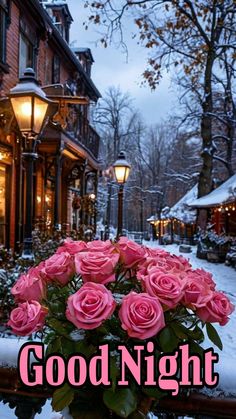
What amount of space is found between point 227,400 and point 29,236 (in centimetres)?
460

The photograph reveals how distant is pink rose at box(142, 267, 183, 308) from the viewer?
4.07 ft

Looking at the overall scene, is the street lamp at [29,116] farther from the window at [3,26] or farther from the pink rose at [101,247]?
the window at [3,26]

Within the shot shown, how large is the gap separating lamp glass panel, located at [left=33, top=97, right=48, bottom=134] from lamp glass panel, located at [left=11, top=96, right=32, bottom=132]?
0.24 feet

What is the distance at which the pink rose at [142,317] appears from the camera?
3.85 feet

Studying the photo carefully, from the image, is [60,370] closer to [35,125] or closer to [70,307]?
[70,307]

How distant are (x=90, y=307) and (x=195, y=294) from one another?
0.33 meters

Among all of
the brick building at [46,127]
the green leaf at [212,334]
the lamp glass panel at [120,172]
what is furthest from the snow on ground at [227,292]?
the brick building at [46,127]

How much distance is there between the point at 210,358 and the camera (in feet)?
4.35

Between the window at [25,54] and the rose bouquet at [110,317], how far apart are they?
11.3 m

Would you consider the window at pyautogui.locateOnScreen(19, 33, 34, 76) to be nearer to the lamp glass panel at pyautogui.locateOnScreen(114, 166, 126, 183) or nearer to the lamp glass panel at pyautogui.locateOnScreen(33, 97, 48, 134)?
the lamp glass panel at pyautogui.locateOnScreen(114, 166, 126, 183)

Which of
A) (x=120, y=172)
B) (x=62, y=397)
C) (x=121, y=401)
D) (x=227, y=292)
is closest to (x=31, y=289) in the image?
(x=62, y=397)

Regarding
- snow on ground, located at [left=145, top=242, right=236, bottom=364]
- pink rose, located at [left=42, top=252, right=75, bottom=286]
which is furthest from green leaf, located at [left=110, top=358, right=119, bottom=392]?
snow on ground, located at [left=145, top=242, right=236, bottom=364]

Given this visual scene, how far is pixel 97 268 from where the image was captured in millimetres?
1309

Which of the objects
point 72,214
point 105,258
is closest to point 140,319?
point 105,258
